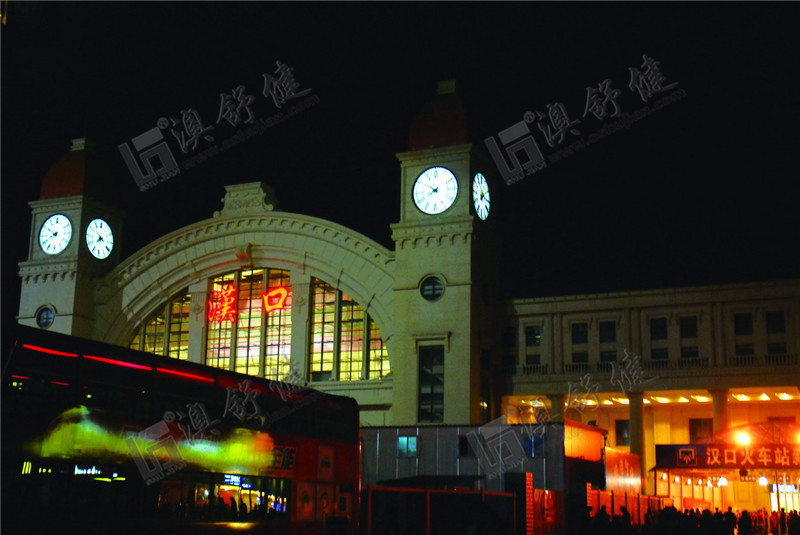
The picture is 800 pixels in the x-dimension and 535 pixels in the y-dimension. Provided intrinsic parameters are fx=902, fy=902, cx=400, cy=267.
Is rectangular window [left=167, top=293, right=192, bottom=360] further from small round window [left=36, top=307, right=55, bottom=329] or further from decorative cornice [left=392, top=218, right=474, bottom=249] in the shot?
decorative cornice [left=392, top=218, right=474, bottom=249]

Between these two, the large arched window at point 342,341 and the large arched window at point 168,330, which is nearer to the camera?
the large arched window at point 342,341

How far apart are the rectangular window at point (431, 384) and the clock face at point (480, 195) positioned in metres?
7.58

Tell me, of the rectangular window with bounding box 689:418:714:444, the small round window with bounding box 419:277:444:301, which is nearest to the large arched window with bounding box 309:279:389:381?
the small round window with bounding box 419:277:444:301

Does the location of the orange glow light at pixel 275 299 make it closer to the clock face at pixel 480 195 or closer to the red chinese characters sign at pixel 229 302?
the red chinese characters sign at pixel 229 302

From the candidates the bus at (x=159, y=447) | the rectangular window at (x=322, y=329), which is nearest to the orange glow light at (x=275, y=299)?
the rectangular window at (x=322, y=329)

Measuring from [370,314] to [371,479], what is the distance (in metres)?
10.7

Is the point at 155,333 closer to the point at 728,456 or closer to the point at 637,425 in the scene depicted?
the point at 637,425

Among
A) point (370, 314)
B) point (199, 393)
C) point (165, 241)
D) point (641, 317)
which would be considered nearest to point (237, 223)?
point (165, 241)

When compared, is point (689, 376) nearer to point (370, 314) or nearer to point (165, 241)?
point (370, 314)

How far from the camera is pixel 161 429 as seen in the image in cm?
1684

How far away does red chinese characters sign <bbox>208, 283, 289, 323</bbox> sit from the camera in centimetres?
5028

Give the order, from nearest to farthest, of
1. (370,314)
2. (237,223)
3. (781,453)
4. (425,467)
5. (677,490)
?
(781,453) → (425,467) → (677,490) → (370,314) → (237,223)

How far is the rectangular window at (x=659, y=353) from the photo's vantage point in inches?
1742

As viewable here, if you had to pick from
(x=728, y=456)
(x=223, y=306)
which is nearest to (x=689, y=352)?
(x=728, y=456)
